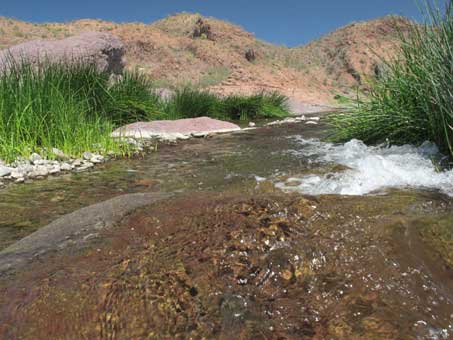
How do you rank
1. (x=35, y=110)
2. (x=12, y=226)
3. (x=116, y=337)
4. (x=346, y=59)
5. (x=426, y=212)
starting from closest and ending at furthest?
1. (x=116, y=337)
2. (x=426, y=212)
3. (x=12, y=226)
4. (x=35, y=110)
5. (x=346, y=59)

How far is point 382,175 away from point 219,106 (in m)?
9.01

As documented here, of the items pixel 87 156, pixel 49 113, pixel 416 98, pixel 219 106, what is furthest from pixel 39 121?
pixel 219 106

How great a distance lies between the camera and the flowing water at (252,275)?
1.18 meters

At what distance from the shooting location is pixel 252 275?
1393mm

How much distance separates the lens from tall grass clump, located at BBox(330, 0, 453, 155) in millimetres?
3428

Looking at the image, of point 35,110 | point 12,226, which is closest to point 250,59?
point 35,110

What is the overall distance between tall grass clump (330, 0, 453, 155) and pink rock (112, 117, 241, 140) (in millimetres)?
3082

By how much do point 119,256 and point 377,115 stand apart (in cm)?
357

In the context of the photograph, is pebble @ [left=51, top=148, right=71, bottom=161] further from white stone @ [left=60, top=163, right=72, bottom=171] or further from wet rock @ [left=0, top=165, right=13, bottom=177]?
wet rock @ [left=0, top=165, right=13, bottom=177]

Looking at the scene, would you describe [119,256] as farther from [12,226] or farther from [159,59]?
[159,59]

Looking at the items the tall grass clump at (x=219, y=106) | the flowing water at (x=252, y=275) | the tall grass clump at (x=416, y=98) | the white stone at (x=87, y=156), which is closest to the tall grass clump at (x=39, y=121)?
the white stone at (x=87, y=156)

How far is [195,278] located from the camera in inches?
53.7

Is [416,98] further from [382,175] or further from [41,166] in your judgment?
[41,166]

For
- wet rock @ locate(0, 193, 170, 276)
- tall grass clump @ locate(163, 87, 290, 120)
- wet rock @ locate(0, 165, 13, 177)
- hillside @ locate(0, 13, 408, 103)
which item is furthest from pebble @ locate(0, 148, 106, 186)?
hillside @ locate(0, 13, 408, 103)
